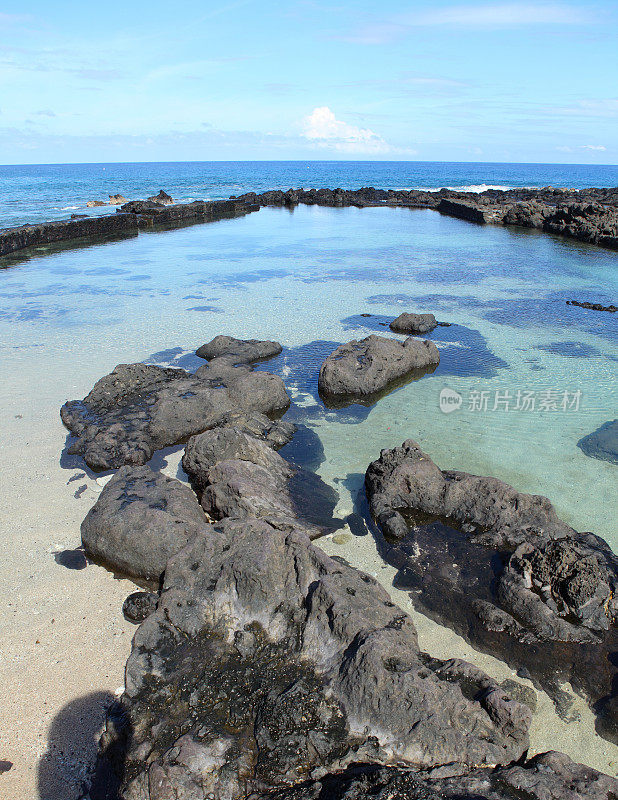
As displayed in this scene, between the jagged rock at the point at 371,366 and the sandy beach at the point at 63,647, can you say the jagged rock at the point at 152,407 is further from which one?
the jagged rock at the point at 371,366

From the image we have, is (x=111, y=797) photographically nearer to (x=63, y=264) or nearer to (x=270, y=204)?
(x=63, y=264)

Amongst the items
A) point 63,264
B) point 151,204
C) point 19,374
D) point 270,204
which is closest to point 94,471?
point 19,374

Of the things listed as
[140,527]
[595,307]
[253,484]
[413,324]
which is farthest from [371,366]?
[595,307]

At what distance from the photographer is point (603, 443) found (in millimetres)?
7242

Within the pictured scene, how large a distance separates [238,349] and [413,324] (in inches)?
167

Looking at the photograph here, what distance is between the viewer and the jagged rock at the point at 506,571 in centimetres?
408

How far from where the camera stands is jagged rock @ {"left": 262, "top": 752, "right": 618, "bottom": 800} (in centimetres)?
252

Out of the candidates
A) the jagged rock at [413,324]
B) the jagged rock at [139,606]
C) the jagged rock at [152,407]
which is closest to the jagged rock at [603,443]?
the jagged rock at [152,407]

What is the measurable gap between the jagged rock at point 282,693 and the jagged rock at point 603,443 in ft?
14.7

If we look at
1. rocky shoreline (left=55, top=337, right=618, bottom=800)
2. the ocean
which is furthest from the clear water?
rocky shoreline (left=55, top=337, right=618, bottom=800)

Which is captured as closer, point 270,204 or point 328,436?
point 328,436

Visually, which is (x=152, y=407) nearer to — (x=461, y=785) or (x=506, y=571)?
(x=506, y=571)

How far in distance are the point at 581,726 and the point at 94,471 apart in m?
5.56

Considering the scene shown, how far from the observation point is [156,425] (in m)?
7.32
